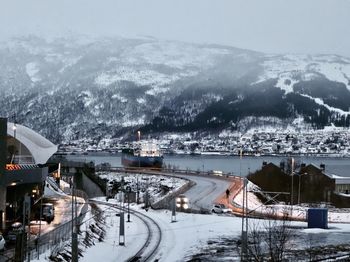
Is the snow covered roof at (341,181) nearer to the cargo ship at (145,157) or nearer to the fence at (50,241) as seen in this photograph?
the cargo ship at (145,157)

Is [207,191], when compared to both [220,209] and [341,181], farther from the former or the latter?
[341,181]

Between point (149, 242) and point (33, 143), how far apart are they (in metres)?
29.5

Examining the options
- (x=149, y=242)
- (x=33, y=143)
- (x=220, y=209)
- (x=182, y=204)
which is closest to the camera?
(x=149, y=242)

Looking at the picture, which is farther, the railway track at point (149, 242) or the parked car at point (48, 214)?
the parked car at point (48, 214)

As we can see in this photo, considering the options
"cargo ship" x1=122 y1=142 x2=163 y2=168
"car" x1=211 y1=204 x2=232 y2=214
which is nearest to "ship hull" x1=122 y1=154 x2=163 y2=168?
"cargo ship" x1=122 y1=142 x2=163 y2=168

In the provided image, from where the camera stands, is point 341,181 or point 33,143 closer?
point 33,143

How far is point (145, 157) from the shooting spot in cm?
15850

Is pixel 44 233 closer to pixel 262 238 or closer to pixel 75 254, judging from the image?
pixel 75 254

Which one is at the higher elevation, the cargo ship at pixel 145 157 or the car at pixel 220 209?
the cargo ship at pixel 145 157

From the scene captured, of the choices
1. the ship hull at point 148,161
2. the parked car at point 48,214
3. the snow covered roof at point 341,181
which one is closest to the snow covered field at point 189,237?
the parked car at point 48,214

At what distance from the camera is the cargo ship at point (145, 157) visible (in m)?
158

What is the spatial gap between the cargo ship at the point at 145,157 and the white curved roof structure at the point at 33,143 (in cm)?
7843

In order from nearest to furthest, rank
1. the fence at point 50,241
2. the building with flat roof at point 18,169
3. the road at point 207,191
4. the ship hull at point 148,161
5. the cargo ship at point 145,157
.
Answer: the fence at point 50,241, the building with flat roof at point 18,169, the road at point 207,191, the ship hull at point 148,161, the cargo ship at point 145,157

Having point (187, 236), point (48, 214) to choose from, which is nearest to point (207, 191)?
point (187, 236)
